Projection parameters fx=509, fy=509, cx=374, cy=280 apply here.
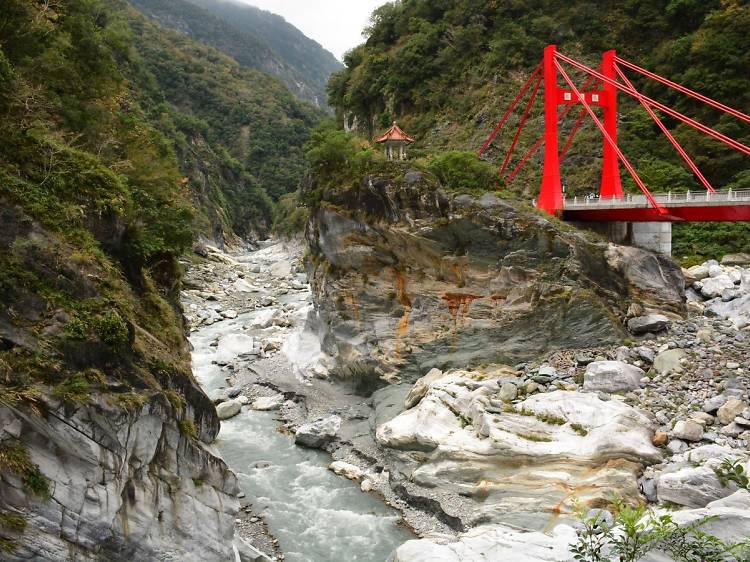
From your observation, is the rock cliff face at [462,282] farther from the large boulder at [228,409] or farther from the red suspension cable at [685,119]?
the red suspension cable at [685,119]

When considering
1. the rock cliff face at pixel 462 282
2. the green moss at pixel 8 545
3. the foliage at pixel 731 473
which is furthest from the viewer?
the rock cliff face at pixel 462 282

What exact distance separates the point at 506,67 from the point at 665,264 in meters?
18.5

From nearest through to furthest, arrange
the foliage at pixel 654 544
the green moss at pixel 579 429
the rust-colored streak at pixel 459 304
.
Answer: the foliage at pixel 654 544
the green moss at pixel 579 429
the rust-colored streak at pixel 459 304

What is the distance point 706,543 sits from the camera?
514 cm

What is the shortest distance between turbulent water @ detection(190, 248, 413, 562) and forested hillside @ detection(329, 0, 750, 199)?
1892 cm

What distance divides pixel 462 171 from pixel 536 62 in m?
16.6

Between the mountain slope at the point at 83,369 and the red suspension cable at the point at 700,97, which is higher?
the red suspension cable at the point at 700,97

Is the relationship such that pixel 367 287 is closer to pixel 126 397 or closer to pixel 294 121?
pixel 126 397

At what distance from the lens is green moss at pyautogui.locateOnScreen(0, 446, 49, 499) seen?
587 centimetres

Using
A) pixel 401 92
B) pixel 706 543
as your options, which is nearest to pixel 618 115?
pixel 401 92

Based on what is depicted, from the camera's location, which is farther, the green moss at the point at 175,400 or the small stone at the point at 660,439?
the small stone at the point at 660,439

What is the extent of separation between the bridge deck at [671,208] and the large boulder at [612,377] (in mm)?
5494

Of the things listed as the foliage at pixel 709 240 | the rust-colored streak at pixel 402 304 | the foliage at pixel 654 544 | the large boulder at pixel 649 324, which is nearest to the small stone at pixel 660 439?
the large boulder at pixel 649 324

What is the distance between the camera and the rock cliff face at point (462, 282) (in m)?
15.6
